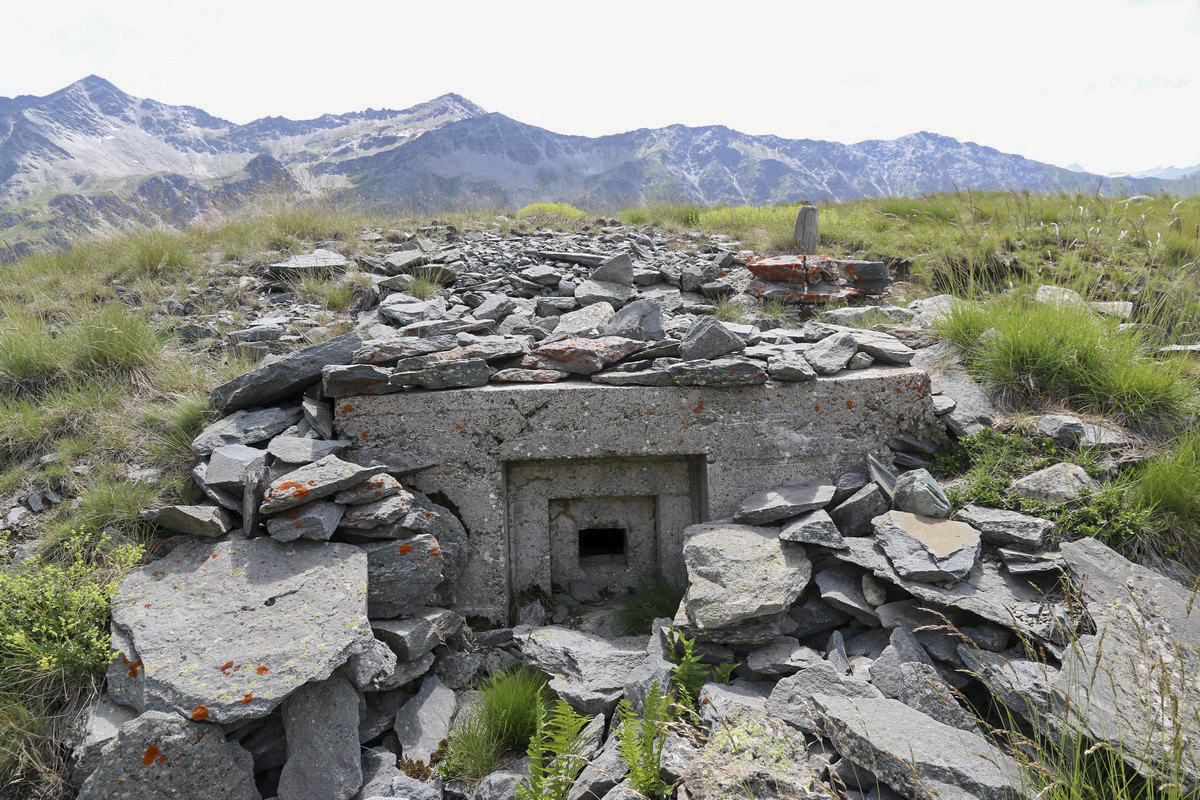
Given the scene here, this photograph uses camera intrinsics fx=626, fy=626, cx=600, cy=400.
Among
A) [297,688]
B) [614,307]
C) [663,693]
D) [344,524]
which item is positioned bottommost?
[663,693]

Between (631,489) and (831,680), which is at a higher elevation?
(631,489)

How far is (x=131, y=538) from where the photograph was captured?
3326 mm

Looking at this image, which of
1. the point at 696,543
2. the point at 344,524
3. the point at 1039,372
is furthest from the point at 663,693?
the point at 1039,372

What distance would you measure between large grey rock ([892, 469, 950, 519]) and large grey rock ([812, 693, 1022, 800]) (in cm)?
121

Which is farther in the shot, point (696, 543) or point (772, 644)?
point (696, 543)

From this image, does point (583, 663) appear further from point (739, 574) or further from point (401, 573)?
point (401, 573)

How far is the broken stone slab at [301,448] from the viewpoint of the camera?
346 cm

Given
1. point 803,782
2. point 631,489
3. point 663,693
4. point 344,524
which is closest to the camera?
point 803,782

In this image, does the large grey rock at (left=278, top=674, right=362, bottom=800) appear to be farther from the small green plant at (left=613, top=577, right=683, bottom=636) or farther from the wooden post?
the wooden post

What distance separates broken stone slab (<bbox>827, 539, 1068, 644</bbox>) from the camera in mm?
2816

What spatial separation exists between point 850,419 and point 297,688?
331cm

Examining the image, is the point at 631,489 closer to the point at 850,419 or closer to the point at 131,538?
the point at 850,419

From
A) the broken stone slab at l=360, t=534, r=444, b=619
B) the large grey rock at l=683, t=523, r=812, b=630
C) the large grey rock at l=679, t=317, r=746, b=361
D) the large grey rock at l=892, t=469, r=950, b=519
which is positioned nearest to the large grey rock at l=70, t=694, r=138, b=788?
the broken stone slab at l=360, t=534, r=444, b=619

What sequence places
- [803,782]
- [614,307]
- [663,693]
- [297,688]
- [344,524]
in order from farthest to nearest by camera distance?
1. [614,307]
2. [344,524]
3. [663,693]
4. [297,688]
5. [803,782]
